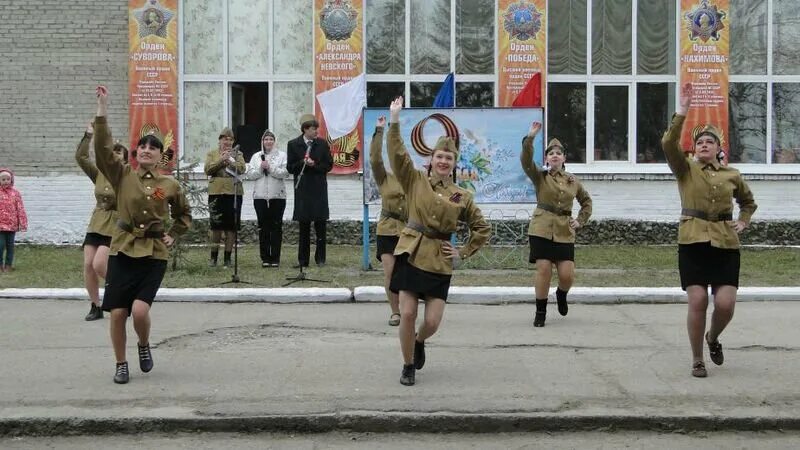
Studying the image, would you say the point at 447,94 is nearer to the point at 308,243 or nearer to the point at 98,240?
the point at 308,243

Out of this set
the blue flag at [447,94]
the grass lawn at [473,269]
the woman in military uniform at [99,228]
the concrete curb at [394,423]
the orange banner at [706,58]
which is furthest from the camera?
the orange banner at [706,58]

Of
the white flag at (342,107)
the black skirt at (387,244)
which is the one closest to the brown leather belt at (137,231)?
the black skirt at (387,244)

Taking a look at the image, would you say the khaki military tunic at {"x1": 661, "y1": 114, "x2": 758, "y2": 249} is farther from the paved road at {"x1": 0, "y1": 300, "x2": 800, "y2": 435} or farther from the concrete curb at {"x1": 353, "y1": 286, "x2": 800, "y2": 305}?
the concrete curb at {"x1": 353, "y1": 286, "x2": 800, "y2": 305}

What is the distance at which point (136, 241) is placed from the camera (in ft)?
22.7

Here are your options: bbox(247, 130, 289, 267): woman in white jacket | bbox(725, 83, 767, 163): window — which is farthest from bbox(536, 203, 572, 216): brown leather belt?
bbox(725, 83, 767, 163): window

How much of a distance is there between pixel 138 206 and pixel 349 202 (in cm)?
996

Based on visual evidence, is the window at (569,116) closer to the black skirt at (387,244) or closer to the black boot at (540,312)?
the black boot at (540,312)

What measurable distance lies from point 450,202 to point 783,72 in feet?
40.9

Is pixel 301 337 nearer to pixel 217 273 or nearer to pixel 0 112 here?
pixel 217 273

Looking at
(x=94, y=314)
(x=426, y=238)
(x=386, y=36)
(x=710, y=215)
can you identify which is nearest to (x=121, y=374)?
(x=426, y=238)

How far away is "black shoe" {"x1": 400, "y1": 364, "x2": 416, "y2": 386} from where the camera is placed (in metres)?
6.84

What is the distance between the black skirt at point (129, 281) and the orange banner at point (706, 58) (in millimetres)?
12041

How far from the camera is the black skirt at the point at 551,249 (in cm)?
920

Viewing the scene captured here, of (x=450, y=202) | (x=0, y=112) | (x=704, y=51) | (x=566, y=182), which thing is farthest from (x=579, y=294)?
(x=0, y=112)
